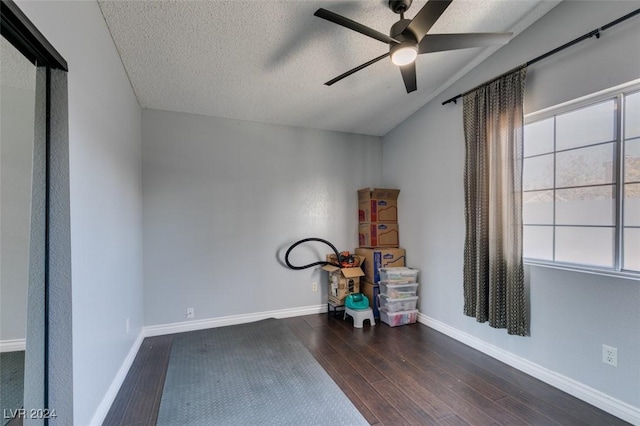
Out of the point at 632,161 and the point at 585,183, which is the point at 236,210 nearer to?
the point at 585,183

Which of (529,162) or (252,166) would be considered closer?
(529,162)

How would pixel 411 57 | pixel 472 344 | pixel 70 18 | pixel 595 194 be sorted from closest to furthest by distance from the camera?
1. pixel 70 18
2. pixel 411 57
3. pixel 595 194
4. pixel 472 344

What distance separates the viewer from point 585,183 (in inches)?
85.2

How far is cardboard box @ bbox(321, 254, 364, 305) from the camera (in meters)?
3.61

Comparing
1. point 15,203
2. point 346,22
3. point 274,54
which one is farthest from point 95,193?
point 346,22

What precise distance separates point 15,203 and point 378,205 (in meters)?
3.43

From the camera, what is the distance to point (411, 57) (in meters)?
1.96

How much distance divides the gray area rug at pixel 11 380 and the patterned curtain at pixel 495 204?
3.12m

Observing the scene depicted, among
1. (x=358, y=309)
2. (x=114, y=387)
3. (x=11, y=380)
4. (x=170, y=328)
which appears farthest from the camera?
(x=358, y=309)

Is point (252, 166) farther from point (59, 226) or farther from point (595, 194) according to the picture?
point (595, 194)

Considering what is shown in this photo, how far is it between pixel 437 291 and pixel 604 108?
7.35 ft

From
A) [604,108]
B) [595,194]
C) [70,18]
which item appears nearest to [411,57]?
[604,108]

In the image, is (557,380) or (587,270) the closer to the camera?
(587,270)

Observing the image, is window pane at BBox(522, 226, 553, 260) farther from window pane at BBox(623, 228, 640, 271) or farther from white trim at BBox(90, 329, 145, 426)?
white trim at BBox(90, 329, 145, 426)
